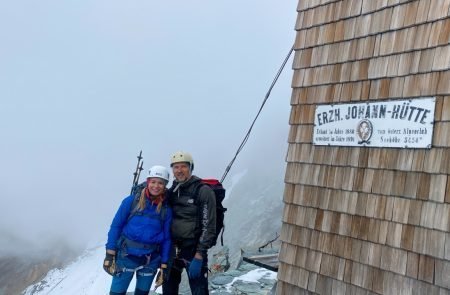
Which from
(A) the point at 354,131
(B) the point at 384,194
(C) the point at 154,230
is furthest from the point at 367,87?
(C) the point at 154,230

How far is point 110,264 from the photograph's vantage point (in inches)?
217

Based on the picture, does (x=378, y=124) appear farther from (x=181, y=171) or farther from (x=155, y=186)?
(x=155, y=186)

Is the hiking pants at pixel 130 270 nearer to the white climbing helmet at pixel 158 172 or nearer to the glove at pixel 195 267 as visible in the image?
the glove at pixel 195 267

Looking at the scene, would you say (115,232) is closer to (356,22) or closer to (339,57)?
(339,57)

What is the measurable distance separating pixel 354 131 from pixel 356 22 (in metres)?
1.14

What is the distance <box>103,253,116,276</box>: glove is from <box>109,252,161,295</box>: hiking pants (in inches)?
1.9

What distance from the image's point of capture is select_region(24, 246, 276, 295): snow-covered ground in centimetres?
3628

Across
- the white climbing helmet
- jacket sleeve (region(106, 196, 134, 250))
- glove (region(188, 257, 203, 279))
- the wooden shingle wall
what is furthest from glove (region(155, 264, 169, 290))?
the wooden shingle wall

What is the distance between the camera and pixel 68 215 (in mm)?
72438

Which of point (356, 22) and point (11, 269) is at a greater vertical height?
point (356, 22)

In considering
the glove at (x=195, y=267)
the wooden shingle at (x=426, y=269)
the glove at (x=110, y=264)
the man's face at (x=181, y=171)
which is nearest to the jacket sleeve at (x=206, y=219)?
the glove at (x=195, y=267)

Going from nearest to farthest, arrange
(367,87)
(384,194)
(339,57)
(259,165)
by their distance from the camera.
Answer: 1. (384,194)
2. (367,87)
3. (339,57)
4. (259,165)

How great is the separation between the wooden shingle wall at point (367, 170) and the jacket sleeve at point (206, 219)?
0.90 m

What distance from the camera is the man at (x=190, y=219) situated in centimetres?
549
